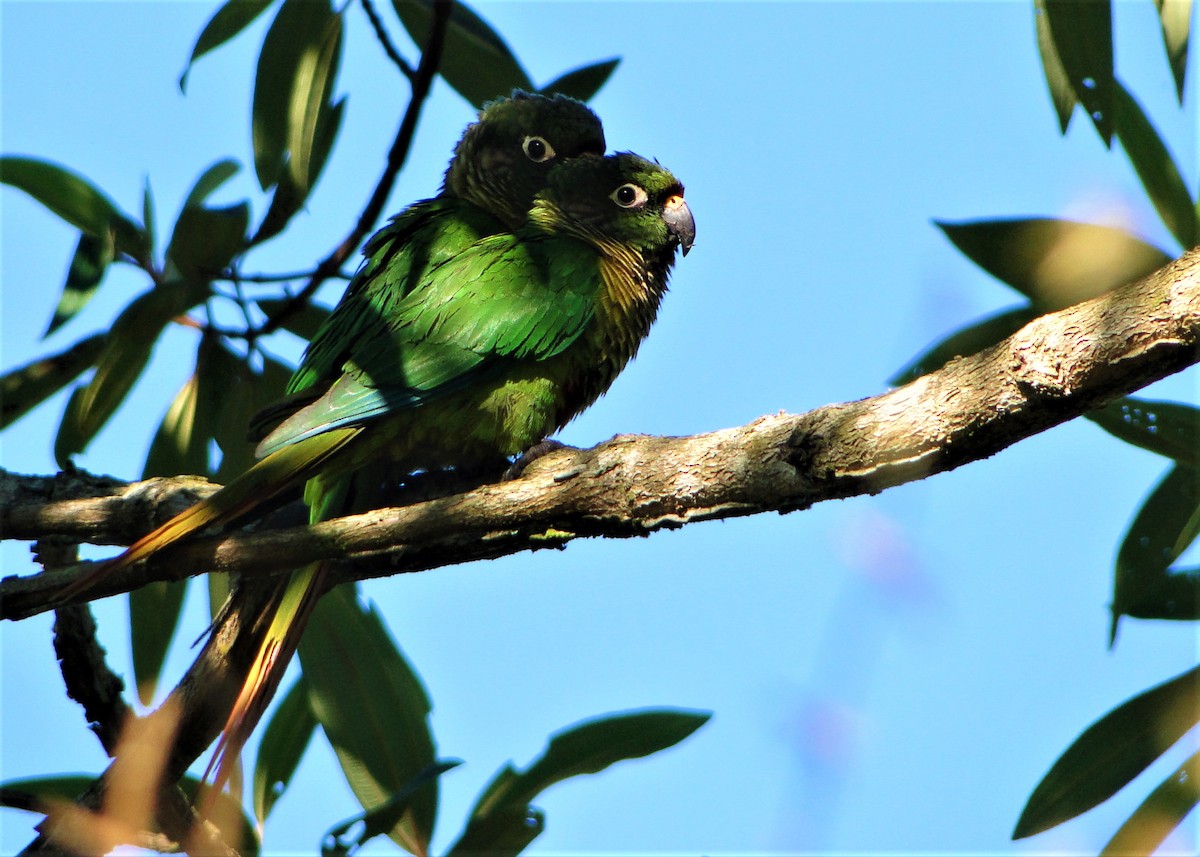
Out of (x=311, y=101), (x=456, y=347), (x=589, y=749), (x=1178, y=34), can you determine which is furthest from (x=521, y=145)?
(x=589, y=749)

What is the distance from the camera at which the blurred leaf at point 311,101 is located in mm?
4195

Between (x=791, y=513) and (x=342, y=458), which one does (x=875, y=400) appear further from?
(x=342, y=458)

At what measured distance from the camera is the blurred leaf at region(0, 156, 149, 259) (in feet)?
13.9

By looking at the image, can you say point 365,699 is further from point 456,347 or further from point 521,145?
Result: point 521,145

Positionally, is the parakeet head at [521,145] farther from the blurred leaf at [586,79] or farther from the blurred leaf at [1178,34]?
the blurred leaf at [1178,34]

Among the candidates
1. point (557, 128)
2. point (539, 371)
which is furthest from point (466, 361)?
point (557, 128)

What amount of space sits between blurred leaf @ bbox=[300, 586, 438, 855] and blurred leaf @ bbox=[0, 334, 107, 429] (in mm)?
1364

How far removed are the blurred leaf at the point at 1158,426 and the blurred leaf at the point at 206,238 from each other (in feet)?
10.1

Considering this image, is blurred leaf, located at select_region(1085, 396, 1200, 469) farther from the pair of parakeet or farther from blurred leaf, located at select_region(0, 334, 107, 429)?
blurred leaf, located at select_region(0, 334, 107, 429)

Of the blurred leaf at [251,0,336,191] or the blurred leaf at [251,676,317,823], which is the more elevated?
the blurred leaf at [251,0,336,191]

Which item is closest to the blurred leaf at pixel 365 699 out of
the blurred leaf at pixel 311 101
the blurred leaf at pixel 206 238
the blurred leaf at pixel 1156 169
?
the blurred leaf at pixel 206 238

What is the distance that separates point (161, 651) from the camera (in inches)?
173

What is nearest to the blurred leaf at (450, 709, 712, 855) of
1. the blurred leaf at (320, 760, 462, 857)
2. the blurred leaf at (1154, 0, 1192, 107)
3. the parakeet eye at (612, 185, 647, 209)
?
the blurred leaf at (320, 760, 462, 857)

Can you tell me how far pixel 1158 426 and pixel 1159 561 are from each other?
561mm
